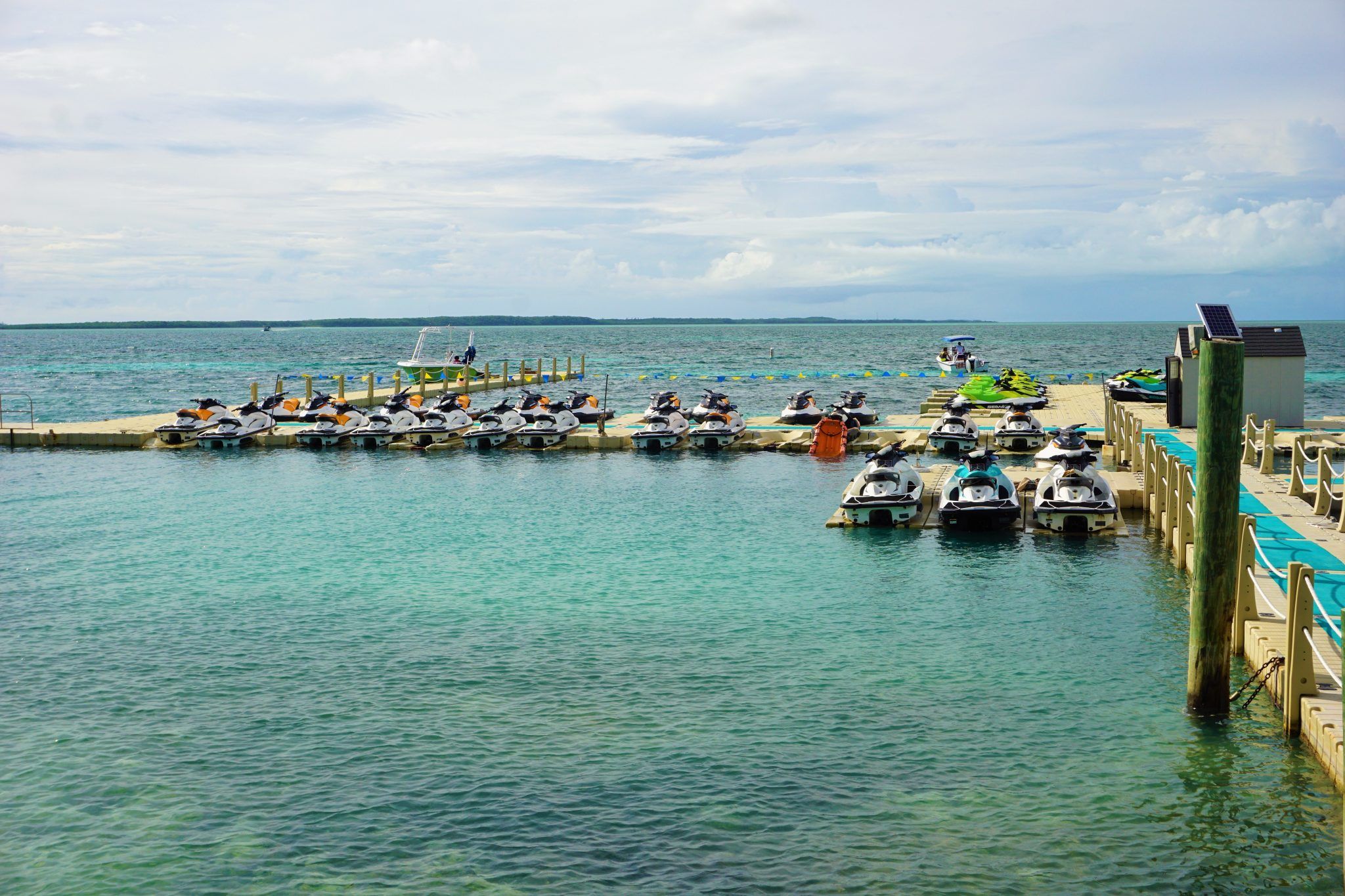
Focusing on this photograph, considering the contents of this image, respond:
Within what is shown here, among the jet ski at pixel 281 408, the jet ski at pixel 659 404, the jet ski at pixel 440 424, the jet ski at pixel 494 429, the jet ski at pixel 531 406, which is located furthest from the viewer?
the jet ski at pixel 281 408

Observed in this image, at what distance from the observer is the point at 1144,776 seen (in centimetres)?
1193

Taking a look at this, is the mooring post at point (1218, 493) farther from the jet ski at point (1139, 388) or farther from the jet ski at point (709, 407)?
the jet ski at point (1139, 388)

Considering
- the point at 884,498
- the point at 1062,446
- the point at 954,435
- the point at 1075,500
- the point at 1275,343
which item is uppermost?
the point at 1275,343

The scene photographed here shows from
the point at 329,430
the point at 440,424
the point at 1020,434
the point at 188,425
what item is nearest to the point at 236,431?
the point at 188,425

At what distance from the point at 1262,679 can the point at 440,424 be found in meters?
33.0

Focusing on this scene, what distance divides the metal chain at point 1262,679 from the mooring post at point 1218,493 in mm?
613

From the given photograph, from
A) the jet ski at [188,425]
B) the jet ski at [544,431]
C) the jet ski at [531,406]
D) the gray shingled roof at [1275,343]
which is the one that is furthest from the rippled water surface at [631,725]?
the jet ski at [188,425]

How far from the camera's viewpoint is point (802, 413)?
44469mm

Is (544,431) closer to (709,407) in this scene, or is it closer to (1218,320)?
(709,407)

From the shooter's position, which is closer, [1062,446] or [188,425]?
[1062,446]

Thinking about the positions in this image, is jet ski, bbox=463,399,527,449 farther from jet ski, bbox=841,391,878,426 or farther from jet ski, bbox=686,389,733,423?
jet ski, bbox=841,391,878,426

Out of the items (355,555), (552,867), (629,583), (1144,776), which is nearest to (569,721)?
(552,867)

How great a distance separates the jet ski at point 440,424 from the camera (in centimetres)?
4219

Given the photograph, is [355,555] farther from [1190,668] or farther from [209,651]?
[1190,668]
